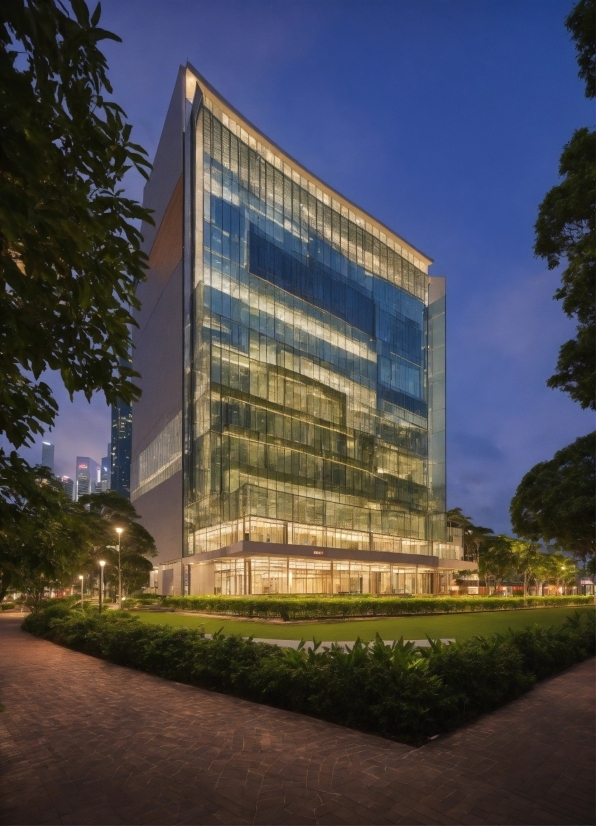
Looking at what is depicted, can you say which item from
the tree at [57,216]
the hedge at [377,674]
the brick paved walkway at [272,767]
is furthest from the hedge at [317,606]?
the tree at [57,216]

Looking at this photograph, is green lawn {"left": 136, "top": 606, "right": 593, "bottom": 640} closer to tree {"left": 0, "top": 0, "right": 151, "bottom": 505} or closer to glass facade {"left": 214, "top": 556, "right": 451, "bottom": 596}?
glass facade {"left": 214, "top": 556, "right": 451, "bottom": 596}

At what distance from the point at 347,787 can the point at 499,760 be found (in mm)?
2122

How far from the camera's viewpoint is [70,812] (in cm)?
648

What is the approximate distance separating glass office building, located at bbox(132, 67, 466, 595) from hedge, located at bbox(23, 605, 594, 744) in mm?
33665

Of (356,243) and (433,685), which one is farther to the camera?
(356,243)

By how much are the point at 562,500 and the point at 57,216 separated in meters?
10.2

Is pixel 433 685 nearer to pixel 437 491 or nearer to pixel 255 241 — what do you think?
pixel 255 241

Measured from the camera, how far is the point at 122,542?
5400 centimetres

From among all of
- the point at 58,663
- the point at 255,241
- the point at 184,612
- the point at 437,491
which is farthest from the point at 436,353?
the point at 58,663

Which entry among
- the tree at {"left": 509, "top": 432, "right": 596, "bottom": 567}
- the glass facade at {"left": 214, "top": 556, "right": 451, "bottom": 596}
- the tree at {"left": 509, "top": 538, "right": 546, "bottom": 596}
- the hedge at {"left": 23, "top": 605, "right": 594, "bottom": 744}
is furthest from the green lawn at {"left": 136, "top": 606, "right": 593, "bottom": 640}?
the tree at {"left": 509, "top": 538, "right": 546, "bottom": 596}

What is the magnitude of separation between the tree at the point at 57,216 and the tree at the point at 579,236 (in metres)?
7.05

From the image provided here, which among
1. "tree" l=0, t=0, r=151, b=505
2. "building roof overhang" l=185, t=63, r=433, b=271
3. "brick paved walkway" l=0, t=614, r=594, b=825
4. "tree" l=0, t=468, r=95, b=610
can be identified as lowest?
"brick paved walkway" l=0, t=614, r=594, b=825

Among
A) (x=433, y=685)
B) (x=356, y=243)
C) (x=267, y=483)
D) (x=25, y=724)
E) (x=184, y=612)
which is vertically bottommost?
(x=184, y=612)

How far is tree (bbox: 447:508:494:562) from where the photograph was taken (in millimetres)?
94438
